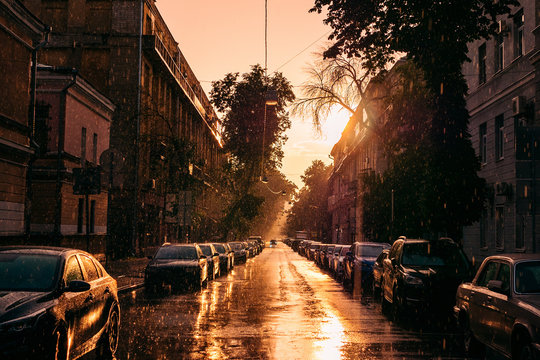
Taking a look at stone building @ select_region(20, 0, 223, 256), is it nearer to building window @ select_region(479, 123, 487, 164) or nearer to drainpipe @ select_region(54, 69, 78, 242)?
drainpipe @ select_region(54, 69, 78, 242)

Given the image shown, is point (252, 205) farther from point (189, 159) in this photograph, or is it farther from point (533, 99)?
point (533, 99)

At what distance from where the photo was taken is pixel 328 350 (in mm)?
9617

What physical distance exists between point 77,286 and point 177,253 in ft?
45.4

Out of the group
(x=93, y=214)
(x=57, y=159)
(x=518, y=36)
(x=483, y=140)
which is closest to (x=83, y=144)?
(x=93, y=214)

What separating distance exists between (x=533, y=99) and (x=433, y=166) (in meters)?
4.73

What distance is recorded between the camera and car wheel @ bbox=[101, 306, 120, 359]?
8883mm

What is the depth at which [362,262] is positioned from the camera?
21906 mm

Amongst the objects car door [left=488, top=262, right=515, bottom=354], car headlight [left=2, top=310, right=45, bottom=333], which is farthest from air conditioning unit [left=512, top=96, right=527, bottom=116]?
car headlight [left=2, top=310, right=45, bottom=333]

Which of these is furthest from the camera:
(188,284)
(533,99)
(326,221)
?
(326,221)

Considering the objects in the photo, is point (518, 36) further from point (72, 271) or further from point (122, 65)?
point (122, 65)

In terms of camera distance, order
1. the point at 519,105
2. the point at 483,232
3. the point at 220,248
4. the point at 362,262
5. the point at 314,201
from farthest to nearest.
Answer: the point at 314,201 → the point at 220,248 → the point at 483,232 → the point at 519,105 → the point at 362,262

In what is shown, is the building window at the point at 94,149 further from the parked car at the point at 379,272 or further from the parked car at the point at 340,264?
the parked car at the point at 379,272

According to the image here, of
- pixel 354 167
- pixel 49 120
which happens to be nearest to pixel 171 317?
pixel 49 120

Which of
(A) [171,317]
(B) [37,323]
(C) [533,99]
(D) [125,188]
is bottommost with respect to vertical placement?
(A) [171,317]
